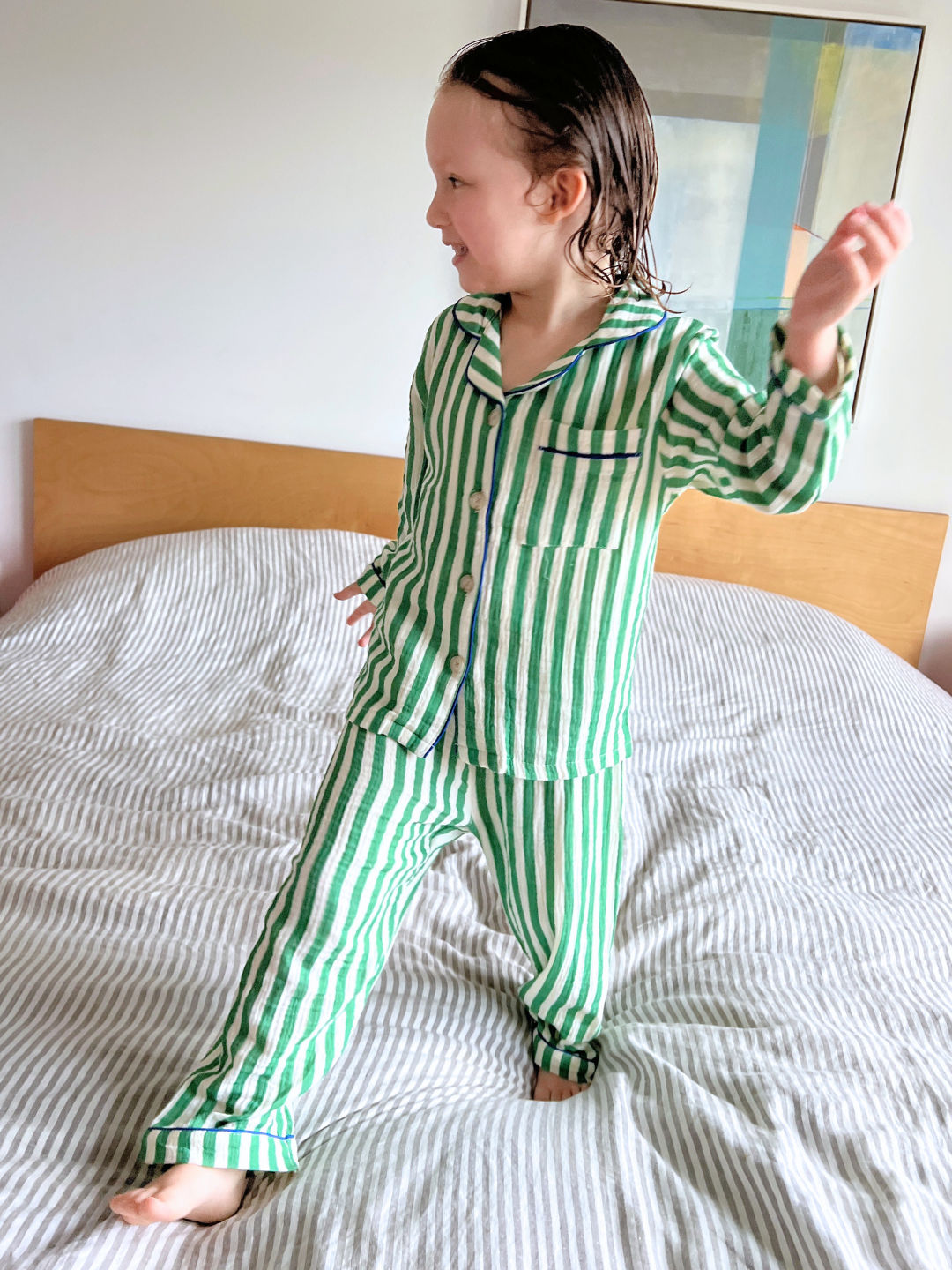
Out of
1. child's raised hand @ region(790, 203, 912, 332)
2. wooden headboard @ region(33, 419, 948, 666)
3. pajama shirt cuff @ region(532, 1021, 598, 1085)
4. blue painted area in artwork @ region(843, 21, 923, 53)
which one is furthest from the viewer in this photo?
wooden headboard @ region(33, 419, 948, 666)

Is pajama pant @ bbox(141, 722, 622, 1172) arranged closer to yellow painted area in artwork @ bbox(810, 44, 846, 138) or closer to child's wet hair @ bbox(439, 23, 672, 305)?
child's wet hair @ bbox(439, 23, 672, 305)

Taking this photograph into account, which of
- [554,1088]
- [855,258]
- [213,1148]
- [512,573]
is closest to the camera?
[855,258]

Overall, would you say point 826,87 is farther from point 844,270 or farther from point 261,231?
point 844,270

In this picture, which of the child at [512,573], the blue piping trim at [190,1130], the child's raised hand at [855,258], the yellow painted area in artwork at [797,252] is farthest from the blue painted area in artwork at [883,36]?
the blue piping trim at [190,1130]

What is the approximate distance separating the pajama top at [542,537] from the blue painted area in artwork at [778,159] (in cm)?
133

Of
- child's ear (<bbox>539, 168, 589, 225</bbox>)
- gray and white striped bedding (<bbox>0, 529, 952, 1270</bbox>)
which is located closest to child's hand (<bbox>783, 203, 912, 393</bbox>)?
child's ear (<bbox>539, 168, 589, 225</bbox>)

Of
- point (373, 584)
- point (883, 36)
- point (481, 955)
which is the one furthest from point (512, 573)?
point (883, 36)

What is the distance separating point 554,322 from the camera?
0.92 metres

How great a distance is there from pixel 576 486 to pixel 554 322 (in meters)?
0.16

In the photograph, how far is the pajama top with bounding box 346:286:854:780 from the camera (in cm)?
87

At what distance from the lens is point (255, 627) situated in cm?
191

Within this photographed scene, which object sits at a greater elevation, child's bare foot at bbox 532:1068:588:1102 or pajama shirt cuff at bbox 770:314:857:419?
pajama shirt cuff at bbox 770:314:857:419

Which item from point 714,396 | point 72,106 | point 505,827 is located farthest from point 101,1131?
point 72,106

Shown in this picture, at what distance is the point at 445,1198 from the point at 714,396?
0.64 meters
